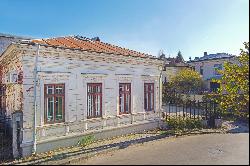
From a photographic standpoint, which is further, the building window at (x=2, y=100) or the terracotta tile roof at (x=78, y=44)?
the building window at (x=2, y=100)

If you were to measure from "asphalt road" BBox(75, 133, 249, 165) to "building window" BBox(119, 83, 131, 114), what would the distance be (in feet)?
9.03

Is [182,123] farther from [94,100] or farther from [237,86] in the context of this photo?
[237,86]

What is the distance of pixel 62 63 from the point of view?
12719 millimetres

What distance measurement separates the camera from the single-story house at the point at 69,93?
11.5 meters

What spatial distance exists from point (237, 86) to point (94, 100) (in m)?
7.55

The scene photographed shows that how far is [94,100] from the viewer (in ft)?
46.8

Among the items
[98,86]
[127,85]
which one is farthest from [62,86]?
[127,85]

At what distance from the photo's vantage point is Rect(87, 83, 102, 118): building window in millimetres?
13992

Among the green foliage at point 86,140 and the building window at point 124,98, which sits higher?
the building window at point 124,98

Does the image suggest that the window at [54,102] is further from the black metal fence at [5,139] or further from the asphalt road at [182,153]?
the asphalt road at [182,153]

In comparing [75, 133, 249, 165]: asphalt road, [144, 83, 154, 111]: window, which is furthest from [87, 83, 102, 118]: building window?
[144, 83, 154, 111]: window

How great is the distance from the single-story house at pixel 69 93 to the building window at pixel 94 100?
0.02 m

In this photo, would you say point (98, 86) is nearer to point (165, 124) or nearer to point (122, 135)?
point (122, 135)

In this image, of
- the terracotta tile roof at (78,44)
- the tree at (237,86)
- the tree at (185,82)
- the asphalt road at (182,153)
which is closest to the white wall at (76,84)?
the terracotta tile roof at (78,44)
